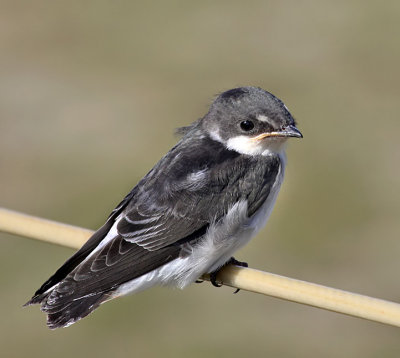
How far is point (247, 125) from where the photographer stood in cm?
539

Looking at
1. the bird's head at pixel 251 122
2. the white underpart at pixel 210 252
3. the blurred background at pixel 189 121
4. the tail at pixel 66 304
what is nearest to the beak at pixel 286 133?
the bird's head at pixel 251 122

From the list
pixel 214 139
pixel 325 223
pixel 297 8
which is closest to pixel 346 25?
Result: pixel 297 8

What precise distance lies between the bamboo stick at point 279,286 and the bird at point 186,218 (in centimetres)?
20

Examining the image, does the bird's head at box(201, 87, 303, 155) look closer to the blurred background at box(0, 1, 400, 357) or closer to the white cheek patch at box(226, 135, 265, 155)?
the white cheek patch at box(226, 135, 265, 155)

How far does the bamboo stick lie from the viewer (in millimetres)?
4031

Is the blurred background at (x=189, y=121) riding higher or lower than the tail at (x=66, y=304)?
higher

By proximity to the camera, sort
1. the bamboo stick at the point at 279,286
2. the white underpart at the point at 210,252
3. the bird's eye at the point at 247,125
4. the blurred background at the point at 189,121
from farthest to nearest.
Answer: the blurred background at the point at 189,121, the bird's eye at the point at 247,125, the white underpart at the point at 210,252, the bamboo stick at the point at 279,286

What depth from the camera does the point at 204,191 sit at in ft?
16.9

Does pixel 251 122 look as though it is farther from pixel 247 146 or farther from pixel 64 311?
pixel 64 311

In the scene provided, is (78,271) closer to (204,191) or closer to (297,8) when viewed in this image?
(204,191)

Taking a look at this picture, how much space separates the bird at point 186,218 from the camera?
501 centimetres

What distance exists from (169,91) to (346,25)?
3474 millimetres

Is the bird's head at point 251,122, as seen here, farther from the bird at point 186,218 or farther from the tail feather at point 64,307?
the tail feather at point 64,307

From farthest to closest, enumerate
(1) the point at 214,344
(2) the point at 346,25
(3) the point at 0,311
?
(2) the point at 346,25
(3) the point at 0,311
(1) the point at 214,344
